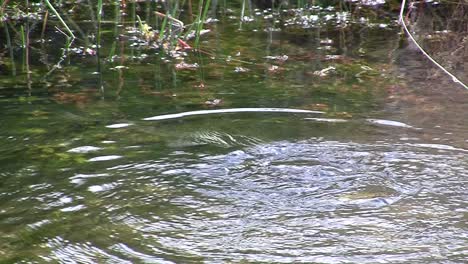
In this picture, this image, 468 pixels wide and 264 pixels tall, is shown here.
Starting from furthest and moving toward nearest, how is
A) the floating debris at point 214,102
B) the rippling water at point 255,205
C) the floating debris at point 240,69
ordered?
the floating debris at point 240,69, the floating debris at point 214,102, the rippling water at point 255,205

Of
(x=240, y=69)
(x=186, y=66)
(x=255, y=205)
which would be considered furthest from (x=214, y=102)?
(x=255, y=205)

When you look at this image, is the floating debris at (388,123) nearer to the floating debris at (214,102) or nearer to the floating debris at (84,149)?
the floating debris at (214,102)

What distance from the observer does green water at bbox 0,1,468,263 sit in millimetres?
2932

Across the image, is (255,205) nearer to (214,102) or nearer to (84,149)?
(84,149)

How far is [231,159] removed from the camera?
383 centimetres

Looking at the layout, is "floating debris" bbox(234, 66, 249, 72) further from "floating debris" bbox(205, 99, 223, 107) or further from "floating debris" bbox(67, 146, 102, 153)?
"floating debris" bbox(67, 146, 102, 153)

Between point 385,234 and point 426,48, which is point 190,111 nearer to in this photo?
point 385,234

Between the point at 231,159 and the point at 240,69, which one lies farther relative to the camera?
the point at 240,69

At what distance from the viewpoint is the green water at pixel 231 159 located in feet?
9.62

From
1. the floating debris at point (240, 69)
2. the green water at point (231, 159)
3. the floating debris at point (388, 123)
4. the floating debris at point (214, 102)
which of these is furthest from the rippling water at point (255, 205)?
the floating debris at point (240, 69)

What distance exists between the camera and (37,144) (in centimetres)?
403

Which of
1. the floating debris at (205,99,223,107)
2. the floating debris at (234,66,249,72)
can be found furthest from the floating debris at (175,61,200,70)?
the floating debris at (205,99,223,107)

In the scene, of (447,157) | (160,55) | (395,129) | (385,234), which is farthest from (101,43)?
(385,234)

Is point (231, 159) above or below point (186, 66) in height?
below
